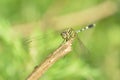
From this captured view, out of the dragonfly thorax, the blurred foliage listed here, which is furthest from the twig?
the blurred foliage

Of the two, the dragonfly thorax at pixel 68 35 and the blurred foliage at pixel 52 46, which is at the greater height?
the blurred foliage at pixel 52 46

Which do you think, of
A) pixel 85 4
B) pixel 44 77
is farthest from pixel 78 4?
pixel 44 77

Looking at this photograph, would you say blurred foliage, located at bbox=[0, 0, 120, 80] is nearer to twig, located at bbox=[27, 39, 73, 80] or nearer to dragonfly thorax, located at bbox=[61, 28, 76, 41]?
dragonfly thorax, located at bbox=[61, 28, 76, 41]

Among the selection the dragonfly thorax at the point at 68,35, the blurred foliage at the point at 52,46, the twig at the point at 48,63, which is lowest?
the twig at the point at 48,63

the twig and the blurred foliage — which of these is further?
the blurred foliage

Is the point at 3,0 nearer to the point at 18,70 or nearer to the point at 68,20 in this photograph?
the point at 68,20

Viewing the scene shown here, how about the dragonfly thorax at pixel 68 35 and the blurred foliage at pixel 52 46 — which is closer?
the dragonfly thorax at pixel 68 35

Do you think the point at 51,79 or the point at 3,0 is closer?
the point at 51,79

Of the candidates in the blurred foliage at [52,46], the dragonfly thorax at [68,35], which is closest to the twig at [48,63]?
the dragonfly thorax at [68,35]

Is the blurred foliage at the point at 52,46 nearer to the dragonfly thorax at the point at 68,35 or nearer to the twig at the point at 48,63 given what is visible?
the dragonfly thorax at the point at 68,35
